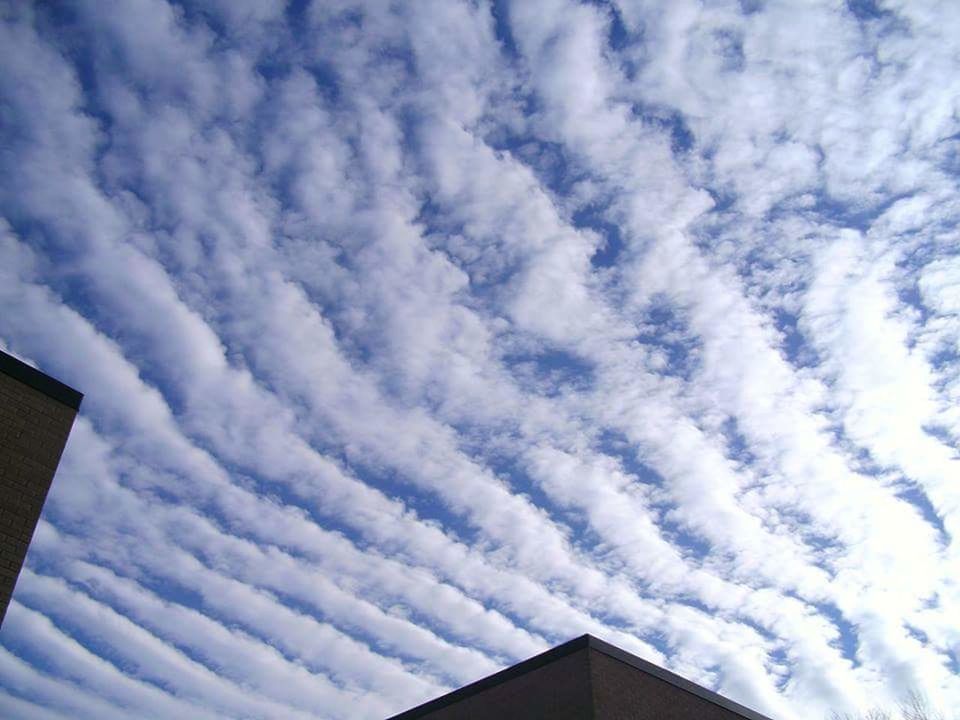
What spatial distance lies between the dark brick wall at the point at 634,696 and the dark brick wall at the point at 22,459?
507 inches

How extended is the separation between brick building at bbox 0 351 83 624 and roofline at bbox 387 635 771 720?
42.4 ft

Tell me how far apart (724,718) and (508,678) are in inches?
242

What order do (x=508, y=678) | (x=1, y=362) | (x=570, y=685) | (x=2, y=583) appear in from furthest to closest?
1. (x=508, y=678)
2. (x=570, y=685)
3. (x=1, y=362)
4. (x=2, y=583)

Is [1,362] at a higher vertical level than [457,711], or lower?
higher

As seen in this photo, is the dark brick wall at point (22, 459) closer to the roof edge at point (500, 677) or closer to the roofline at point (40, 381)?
the roofline at point (40, 381)

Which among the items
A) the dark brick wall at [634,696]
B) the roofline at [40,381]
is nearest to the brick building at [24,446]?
the roofline at [40,381]

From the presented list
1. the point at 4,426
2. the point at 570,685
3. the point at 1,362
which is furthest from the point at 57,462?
the point at 570,685

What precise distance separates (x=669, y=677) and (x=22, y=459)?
648 inches

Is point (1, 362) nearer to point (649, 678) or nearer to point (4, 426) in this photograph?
point (4, 426)

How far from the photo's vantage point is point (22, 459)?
1129cm

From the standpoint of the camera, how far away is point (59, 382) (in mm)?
12008

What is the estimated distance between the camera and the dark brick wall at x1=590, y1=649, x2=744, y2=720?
1856 centimetres

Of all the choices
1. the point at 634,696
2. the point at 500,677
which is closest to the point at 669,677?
the point at 634,696

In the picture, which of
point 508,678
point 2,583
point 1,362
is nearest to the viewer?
point 2,583
